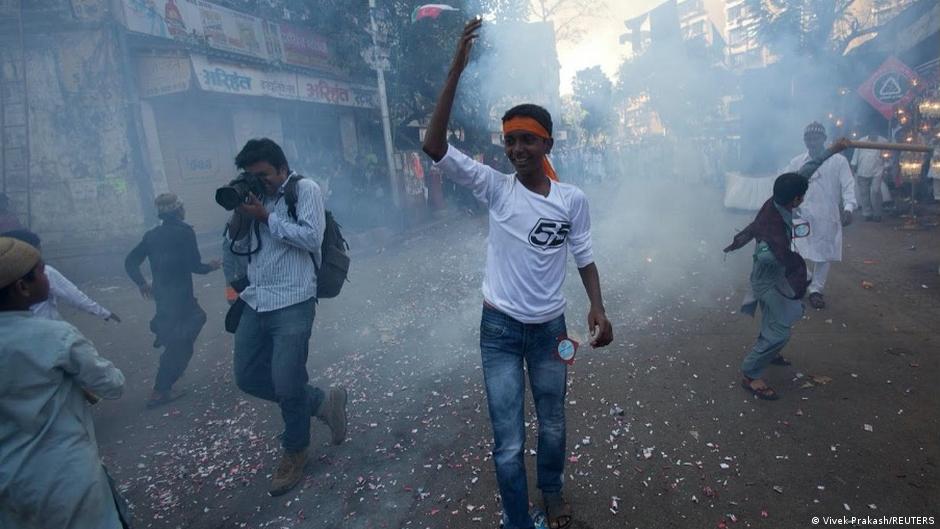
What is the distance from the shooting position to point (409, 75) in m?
13.9

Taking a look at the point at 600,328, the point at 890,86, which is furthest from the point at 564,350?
the point at 890,86

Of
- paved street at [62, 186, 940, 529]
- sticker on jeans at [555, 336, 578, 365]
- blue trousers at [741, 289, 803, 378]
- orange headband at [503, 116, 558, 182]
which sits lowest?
paved street at [62, 186, 940, 529]

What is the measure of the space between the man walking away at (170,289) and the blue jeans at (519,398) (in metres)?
3.13

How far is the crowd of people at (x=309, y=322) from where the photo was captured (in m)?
1.75

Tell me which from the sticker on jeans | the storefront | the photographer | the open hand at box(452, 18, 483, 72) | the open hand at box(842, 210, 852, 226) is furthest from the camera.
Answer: the storefront

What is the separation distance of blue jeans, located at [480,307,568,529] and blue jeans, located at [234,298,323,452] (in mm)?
1191

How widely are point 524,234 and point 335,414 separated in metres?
1.96

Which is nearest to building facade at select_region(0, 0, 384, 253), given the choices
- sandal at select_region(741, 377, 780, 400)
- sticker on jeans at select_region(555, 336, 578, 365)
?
sticker on jeans at select_region(555, 336, 578, 365)

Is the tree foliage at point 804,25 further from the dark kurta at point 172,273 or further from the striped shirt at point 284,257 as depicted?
the dark kurta at point 172,273

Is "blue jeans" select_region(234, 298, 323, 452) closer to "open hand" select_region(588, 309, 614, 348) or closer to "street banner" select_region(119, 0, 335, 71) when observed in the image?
"open hand" select_region(588, 309, 614, 348)

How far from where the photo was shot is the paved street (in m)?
2.80

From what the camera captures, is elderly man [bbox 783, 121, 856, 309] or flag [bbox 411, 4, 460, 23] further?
flag [bbox 411, 4, 460, 23]

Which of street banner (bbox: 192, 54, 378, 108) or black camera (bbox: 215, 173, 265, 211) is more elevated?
street banner (bbox: 192, 54, 378, 108)

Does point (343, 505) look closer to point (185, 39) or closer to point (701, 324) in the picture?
point (701, 324)
